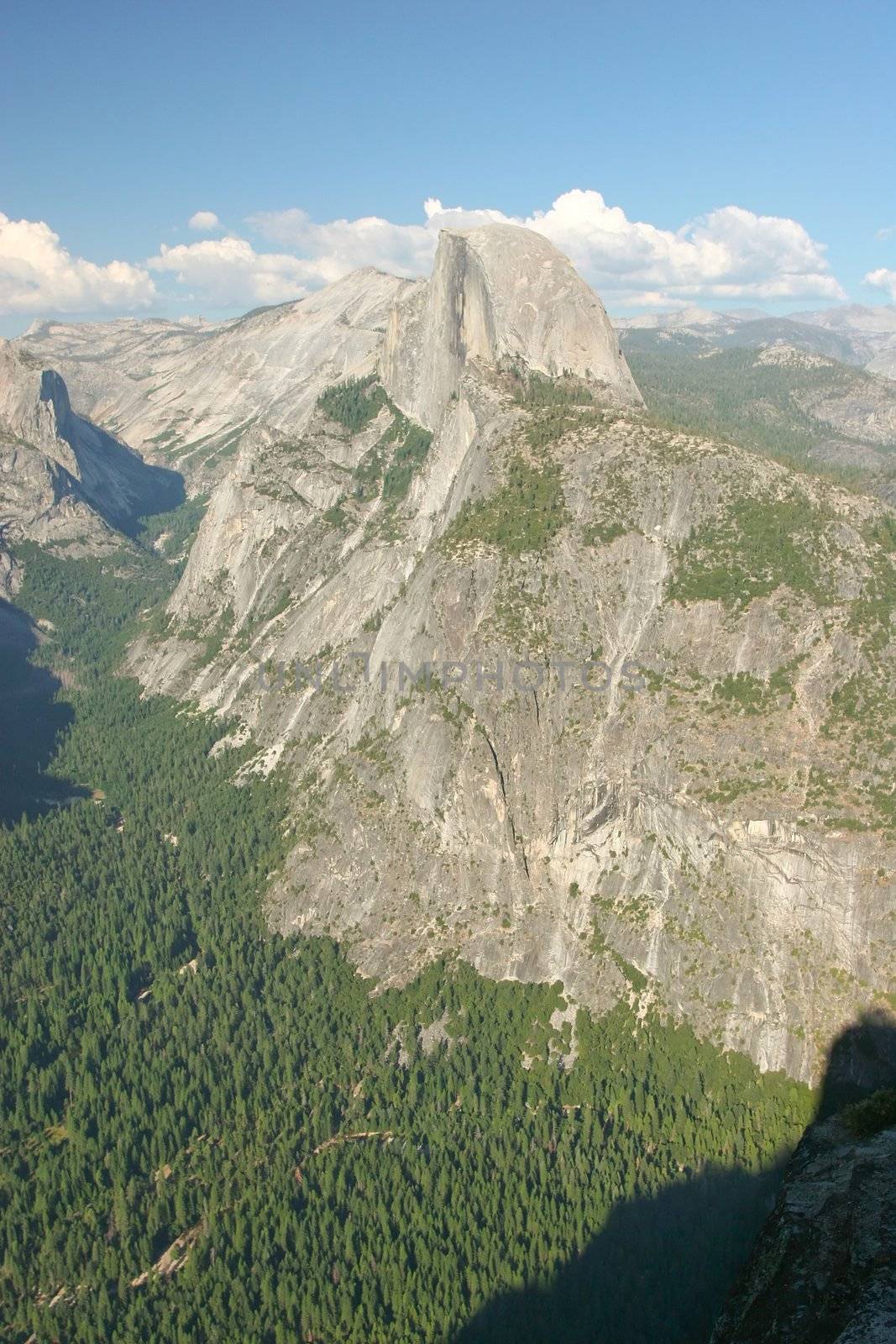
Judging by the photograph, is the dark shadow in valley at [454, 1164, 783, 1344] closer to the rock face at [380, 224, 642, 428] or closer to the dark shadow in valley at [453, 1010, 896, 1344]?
the dark shadow in valley at [453, 1010, 896, 1344]

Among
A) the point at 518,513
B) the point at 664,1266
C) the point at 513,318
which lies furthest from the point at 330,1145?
the point at 513,318

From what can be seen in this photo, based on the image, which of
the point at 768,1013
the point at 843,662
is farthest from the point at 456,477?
the point at 768,1013

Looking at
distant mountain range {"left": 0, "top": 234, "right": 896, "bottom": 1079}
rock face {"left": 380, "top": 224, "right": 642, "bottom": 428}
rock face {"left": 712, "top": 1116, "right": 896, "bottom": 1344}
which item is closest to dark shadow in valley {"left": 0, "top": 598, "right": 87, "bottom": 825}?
distant mountain range {"left": 0, "top": 234, "right": 896, "bottom": 1079}

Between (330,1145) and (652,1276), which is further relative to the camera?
(330,1145)

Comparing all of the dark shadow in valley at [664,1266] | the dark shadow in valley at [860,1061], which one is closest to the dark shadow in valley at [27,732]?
the dark shadow in valley at [664,1266]

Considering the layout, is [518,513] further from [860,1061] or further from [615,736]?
[860,1061]

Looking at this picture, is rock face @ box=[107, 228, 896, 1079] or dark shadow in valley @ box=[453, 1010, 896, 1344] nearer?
dark shadow in valley @ box=[453, 1010, 896, 1344]
